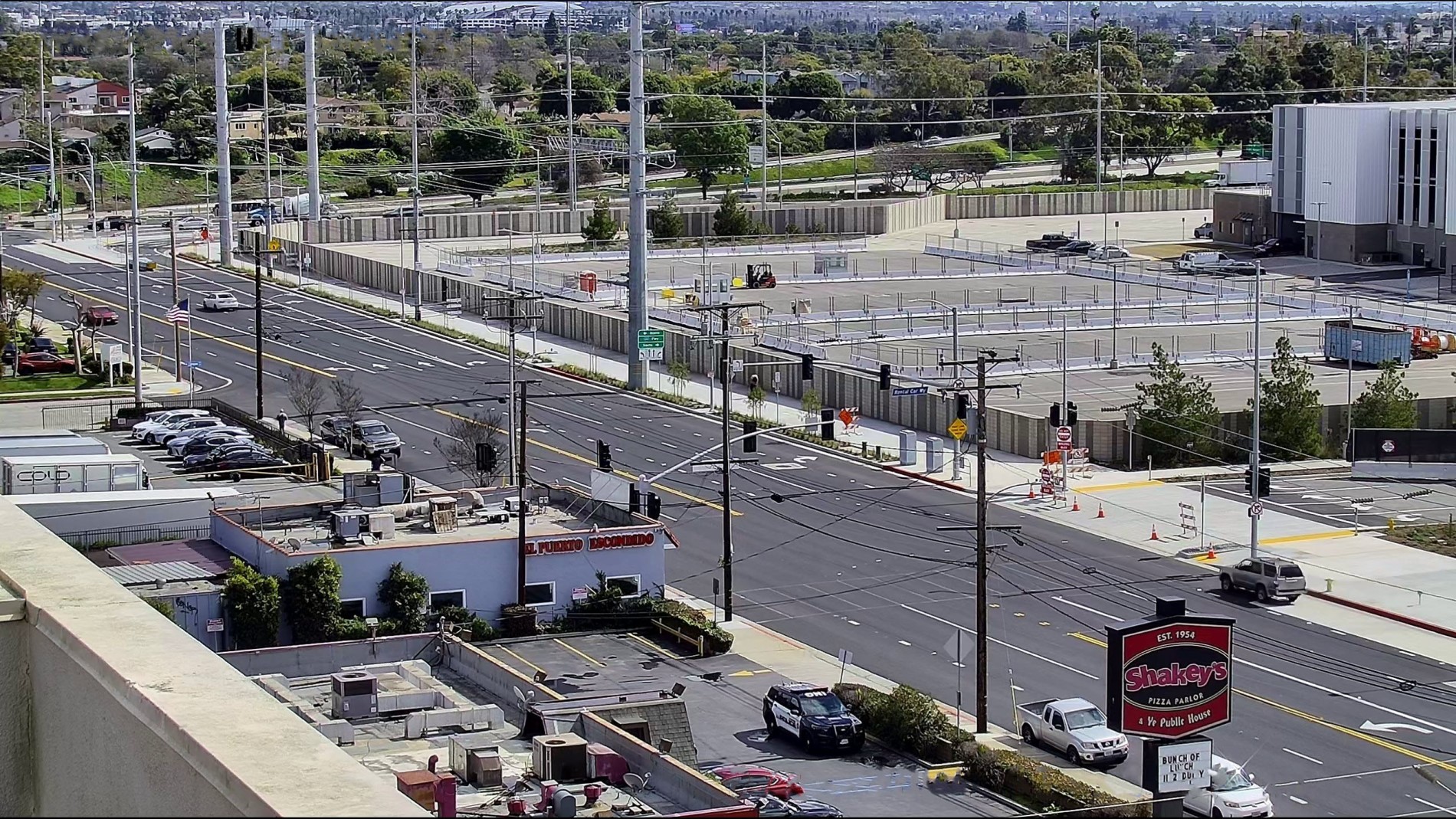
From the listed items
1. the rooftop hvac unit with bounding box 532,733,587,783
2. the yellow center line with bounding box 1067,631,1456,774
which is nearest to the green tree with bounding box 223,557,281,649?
the rooftop hvac unit with bounding box 532,733,587,783

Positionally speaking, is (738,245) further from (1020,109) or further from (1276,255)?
(1020,109)

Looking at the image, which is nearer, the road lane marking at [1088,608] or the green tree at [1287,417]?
the road lane marking at [1088,608]

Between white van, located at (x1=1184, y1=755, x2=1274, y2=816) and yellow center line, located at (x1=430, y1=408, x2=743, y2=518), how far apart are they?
75.8 feet

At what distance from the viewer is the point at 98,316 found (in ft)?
273

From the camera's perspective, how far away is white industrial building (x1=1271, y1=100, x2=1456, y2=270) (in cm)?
10194

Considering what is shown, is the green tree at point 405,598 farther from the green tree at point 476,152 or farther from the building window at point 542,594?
the green tree at point 476,152

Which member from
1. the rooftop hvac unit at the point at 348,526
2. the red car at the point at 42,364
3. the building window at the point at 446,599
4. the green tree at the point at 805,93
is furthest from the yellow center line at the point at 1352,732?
the green tree at the point at 805,93

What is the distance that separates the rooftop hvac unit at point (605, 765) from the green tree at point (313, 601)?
15256mm

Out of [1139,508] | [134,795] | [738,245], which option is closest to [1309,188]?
[738,245]

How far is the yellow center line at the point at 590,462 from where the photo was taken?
172 ft

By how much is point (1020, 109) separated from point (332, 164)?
7296cm

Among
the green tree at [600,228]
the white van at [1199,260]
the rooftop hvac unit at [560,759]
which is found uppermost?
the green tree at [600,228]

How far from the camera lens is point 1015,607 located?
4094 centimetres

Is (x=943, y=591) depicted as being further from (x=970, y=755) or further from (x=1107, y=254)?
(x=1107, y=254)
